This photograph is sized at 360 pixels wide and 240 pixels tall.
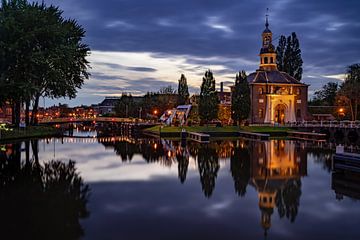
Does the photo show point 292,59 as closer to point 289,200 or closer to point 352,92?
point 352,92

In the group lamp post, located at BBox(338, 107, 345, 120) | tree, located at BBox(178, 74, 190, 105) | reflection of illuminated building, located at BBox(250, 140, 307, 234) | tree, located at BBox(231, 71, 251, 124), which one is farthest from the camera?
tree, located at BBox(178, 74, 190, 105)

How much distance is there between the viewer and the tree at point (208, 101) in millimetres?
63125

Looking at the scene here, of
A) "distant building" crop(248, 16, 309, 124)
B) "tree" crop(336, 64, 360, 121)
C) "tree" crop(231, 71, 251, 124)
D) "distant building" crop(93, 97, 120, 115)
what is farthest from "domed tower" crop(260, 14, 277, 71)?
"distant building" crop(93, 97, 120, 115)

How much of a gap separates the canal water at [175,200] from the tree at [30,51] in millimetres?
19169

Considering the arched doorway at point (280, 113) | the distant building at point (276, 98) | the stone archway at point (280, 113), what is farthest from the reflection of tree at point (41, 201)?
the arched doorway at point (280, 113)

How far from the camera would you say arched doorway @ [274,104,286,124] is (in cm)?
Answer: 7738

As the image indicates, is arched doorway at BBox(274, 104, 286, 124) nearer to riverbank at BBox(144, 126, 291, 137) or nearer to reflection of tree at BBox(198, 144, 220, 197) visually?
riverbank at BBox(144, 126, 291, 137)

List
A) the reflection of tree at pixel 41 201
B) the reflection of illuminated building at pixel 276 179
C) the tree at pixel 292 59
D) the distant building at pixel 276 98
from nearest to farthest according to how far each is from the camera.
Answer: the reflection of tree at pixel 41 201 < the reflection of illuminated building at pixel 276 179 < the distant building at pixel 276 98 < the tree at pixel 292 59

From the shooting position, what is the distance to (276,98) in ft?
250

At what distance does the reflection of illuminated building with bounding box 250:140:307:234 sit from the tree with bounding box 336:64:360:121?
3995 centimetres

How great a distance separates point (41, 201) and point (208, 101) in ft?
162

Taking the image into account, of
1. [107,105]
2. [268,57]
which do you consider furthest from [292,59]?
[107,105]

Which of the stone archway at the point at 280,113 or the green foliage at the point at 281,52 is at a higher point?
the green foliage at the point at 281,52

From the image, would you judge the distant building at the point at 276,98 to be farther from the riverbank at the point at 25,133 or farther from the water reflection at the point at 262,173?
the water reflection at the point at 262,173
